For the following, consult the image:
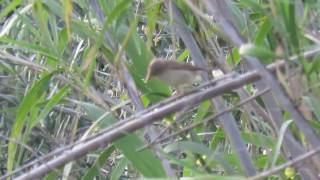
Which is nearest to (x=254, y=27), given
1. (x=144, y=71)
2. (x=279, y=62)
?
(x=144, y=71)

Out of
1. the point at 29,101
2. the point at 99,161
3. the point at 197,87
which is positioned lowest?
the point at 99,161

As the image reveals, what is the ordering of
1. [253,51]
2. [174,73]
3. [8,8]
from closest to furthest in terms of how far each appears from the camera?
[253,51], [8,8], [174,73]

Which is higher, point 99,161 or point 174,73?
point 174,73

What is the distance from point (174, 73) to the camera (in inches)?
57.1

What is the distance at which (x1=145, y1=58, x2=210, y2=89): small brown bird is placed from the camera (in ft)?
4.54

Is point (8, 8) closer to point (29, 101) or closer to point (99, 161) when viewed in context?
point (29, 101)

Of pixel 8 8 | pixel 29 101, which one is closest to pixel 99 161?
pixel 29 101

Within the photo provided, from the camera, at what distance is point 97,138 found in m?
0.92

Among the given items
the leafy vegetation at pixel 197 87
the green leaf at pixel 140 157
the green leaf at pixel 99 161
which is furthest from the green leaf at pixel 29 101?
the green leaf at pixel 140 157

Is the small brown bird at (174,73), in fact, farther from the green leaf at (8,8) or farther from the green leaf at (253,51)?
the green leaf at (253,51)

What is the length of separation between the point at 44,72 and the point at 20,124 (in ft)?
0.59

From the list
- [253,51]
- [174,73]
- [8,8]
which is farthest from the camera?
[174,73]

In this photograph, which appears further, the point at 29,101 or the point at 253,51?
the point at 29,101

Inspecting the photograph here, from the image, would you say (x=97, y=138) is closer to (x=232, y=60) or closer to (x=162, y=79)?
(x=162, y=79)
